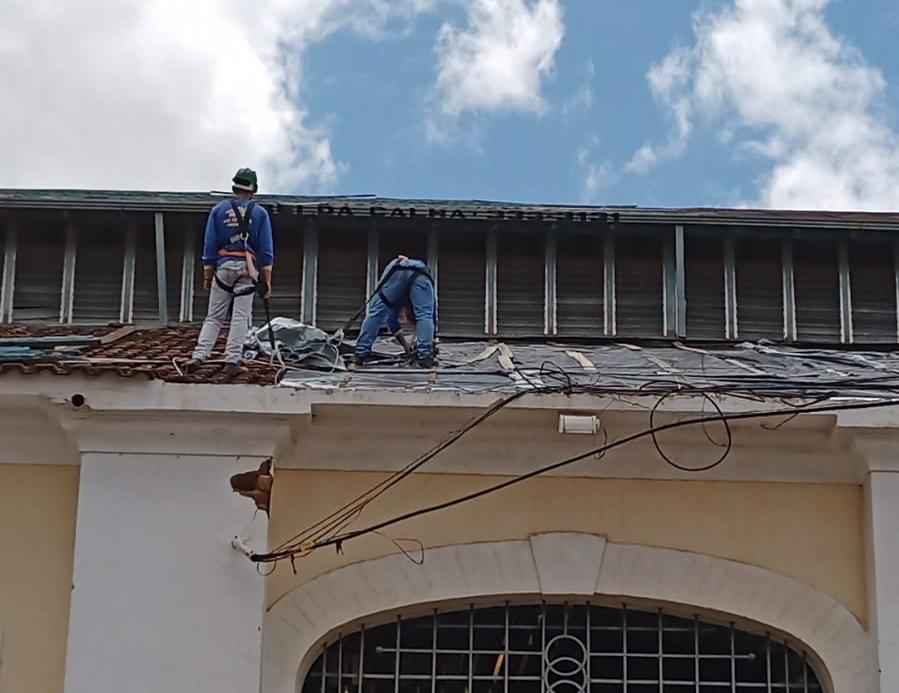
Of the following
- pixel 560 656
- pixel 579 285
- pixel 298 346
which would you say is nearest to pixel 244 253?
pixel 298 346

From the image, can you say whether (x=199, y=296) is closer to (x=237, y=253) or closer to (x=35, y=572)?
(x=237, y=253)

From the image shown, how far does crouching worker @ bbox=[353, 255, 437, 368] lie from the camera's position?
9.77m

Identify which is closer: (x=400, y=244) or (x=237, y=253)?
(x=237, y=253)

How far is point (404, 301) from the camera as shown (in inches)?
400

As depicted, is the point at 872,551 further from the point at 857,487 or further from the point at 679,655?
the point at 679,655

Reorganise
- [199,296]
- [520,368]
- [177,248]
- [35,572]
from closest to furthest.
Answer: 1. [35,572]
2. [520,368]
3. [199,296]
4. [177,248]

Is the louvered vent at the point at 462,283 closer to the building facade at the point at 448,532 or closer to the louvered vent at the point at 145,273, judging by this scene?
the louvered vent at the point at 145,273

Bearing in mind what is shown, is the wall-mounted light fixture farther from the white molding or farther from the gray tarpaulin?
the gray tarpaulin

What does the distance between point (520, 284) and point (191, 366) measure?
5.26 meters

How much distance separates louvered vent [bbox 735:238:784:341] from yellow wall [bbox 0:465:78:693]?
23.1 ft

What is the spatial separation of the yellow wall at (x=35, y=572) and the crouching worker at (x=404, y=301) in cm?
274

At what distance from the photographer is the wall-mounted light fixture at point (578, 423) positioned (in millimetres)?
7520

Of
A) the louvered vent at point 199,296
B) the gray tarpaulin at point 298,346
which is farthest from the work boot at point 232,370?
the louvered vent at point 199,296

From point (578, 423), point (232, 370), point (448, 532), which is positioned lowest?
point (448, 532)
